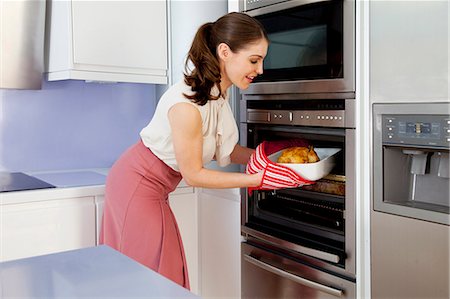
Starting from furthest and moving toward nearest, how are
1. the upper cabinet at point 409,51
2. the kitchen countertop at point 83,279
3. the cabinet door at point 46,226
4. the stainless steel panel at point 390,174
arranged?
1. the cabinet door at point 46,226
2. the stainless steel panel at point 390,174
3. the upper cabinet at point 409,51
4. the kitchen countertop at point 83,279

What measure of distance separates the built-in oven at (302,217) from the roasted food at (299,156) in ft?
0.32

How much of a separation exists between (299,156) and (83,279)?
0.98 meters

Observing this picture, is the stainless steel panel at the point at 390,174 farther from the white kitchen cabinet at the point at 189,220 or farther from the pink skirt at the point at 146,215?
the white kitchen cabinet at the point at 189,220

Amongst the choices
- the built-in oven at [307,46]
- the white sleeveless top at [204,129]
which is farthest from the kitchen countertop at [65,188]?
the built-in oven at [307,46]

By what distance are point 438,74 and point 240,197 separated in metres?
0.97

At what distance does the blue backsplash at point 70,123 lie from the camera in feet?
7.77

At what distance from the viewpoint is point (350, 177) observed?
5.45 ft

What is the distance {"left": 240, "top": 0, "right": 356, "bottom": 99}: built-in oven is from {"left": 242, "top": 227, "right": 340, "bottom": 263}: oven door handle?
0.51 m

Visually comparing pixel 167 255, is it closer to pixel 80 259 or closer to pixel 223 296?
pixel 223 296

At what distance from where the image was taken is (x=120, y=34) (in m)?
2.31

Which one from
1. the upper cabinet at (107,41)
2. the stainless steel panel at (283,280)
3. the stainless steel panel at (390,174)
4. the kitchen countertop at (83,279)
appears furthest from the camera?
the upper cabinet at (107,41)

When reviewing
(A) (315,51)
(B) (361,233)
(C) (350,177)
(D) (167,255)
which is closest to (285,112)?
(A) (315,51)

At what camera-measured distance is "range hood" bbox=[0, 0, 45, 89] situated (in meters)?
2.21

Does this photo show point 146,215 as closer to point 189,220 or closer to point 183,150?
point 183,150
